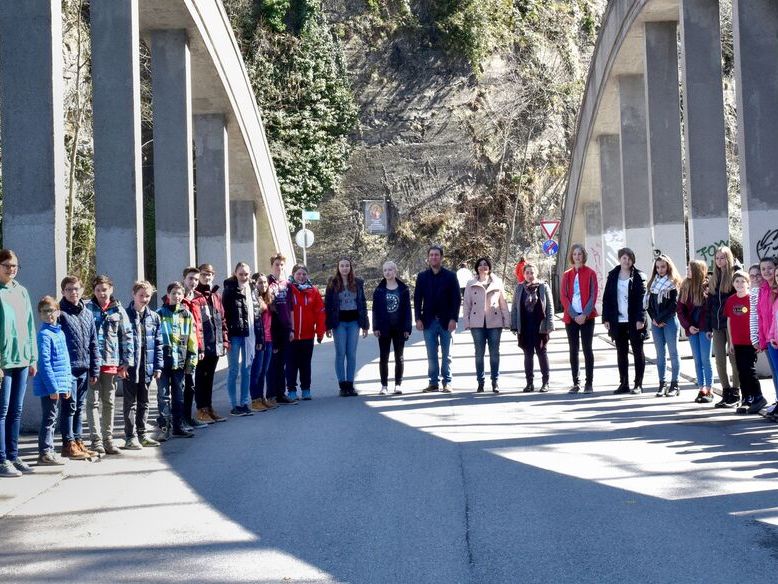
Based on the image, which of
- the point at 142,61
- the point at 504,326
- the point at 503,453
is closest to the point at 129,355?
the point at 503,453

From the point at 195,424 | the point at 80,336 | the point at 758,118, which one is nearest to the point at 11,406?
the point at 80,336

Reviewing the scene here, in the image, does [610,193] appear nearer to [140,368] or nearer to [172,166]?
[172,166]

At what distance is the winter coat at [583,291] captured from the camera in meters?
13.9

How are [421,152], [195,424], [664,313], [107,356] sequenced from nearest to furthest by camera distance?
[107,356], [195,424], [664,313], [421,152]

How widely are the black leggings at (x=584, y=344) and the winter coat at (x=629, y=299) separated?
0.31 m

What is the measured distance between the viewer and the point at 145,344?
34.0 ft

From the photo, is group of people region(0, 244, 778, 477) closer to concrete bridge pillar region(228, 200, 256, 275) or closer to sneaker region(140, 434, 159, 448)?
sneaker region(140, 434, 159, 448)

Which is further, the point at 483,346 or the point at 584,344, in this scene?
the point at 483,346

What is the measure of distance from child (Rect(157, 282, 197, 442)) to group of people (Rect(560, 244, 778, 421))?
16.8ft

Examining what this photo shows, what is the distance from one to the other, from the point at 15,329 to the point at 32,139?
Answer: 10.3 feet

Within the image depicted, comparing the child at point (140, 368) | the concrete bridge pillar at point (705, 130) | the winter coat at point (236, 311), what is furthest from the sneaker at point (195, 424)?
the concrete bridge pillar at point (705, 130)

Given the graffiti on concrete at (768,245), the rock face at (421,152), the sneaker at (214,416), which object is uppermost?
the rock face at (421,152)

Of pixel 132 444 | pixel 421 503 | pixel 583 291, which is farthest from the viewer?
pixel 583 291

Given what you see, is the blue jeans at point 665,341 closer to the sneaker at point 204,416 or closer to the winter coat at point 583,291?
the winter coat at point 583,291
